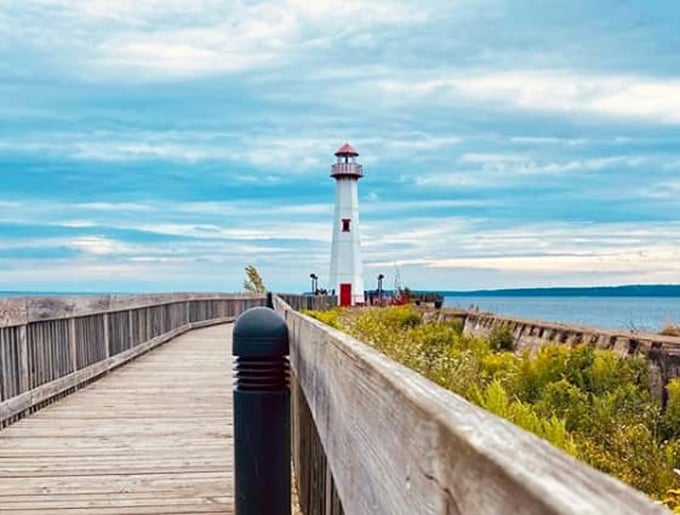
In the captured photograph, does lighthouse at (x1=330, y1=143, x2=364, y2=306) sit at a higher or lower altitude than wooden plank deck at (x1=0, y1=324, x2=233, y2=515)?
higher

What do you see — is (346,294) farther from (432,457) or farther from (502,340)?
(432,457)

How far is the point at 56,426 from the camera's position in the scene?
6758 mm

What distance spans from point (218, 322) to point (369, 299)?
21840 millimetres

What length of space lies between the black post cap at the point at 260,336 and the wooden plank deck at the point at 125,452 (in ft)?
4.22

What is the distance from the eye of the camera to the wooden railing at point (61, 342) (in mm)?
6664

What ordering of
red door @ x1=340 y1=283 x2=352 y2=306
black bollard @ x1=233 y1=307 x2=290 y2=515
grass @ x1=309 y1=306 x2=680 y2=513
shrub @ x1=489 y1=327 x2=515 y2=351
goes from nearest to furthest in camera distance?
black bollard @ x1=233 y1=307 x2=290 y2=515, grass @ x1=309 y1=306 x2=680 y2=513, shrub @ x1=489 y1=327 x2=515 y2=351, red door @ x1=340 y1=283 x2=352 y2=306

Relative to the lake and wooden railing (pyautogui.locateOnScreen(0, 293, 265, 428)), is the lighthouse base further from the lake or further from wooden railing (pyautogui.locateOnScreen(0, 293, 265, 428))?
wooden railing (pyautogui.locateOnScreen(0, 293, 265, 428))

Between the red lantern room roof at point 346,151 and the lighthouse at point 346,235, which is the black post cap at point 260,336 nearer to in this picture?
the lighthouse at point 346,235

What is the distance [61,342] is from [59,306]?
15.7 inches

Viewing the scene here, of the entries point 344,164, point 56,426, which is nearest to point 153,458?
point 56,426

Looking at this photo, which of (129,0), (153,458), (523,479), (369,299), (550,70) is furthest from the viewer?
(369,299)

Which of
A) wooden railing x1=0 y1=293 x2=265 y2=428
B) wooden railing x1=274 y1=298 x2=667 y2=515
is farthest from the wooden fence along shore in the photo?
wooden railing x1=0 y1=293 x2=265 y2=428

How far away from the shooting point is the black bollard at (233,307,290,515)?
337cm

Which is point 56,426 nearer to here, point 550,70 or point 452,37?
point 452,37
